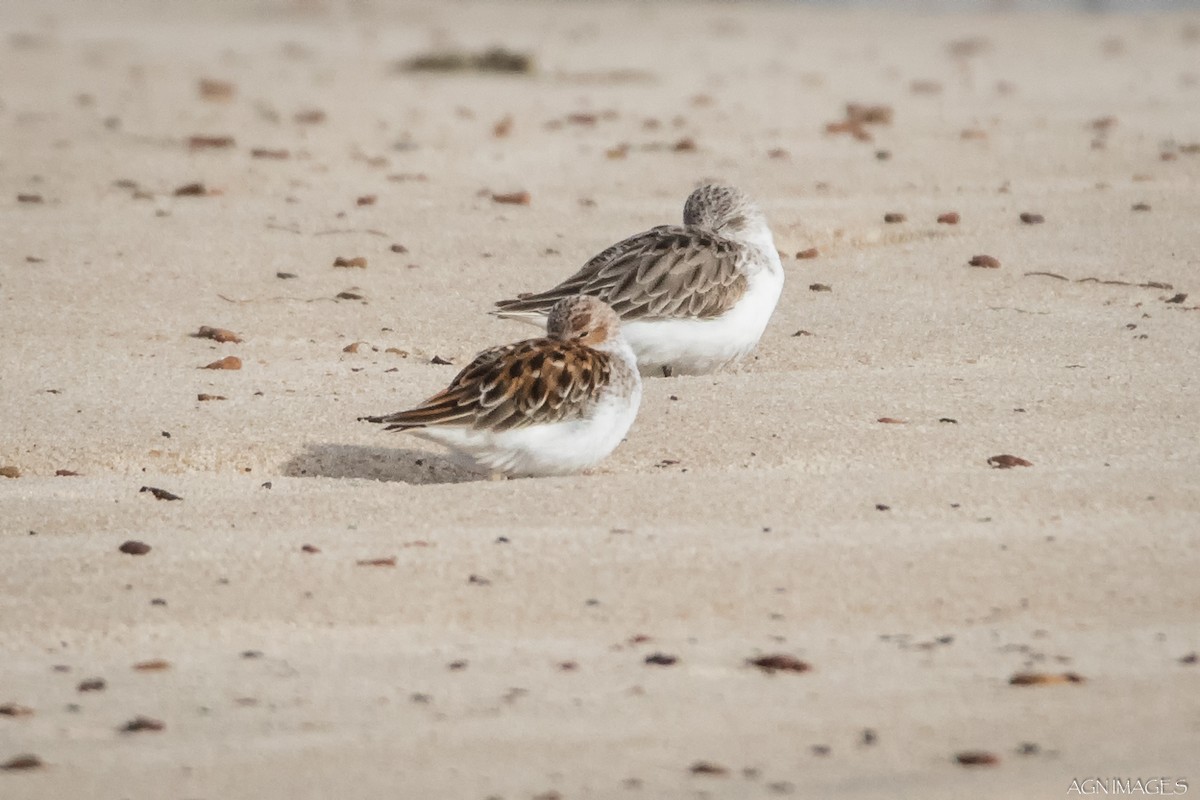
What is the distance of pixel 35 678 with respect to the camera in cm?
485

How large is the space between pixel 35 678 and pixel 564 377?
2342 mm

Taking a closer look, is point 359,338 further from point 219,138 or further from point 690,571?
point 219,138

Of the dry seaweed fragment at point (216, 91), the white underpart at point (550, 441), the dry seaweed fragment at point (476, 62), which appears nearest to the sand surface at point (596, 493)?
the white underpart at point (550, 441)

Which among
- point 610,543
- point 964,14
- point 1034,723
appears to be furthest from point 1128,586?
point 964,14

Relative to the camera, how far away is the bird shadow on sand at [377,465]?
6.96m

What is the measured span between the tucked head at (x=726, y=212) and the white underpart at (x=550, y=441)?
103 inches

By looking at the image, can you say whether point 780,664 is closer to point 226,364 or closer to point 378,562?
point 378,562

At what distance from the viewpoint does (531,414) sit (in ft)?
21.4

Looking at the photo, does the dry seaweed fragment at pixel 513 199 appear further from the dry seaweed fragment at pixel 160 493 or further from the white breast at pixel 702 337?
the dry seaweed fragment at pixel 160 493

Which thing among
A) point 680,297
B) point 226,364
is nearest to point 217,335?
point 226,364

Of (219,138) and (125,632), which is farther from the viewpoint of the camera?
(219,138)

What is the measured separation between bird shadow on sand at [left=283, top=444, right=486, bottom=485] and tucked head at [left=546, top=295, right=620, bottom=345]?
0.63m

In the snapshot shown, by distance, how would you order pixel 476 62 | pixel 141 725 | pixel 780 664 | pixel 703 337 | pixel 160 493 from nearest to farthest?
pixel 141 725, pixel 780 664, pixel 160 493, pixel 703 337, pixel 476 62

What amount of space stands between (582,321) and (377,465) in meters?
0.94
